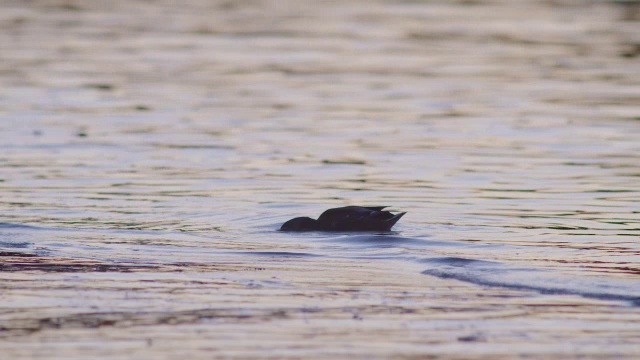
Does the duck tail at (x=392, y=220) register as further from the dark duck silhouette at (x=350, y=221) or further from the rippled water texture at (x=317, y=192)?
the rippled water texture at (x=317, y=192)

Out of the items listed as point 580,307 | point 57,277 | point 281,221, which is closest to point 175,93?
point 281,221

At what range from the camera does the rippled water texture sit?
873 centimetres

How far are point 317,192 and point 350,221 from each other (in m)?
2.90

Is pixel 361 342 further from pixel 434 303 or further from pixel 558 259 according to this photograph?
pixel 558 259

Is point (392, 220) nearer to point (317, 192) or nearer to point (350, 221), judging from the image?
point (350, 221)

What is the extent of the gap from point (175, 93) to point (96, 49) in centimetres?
767

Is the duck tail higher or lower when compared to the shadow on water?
lower

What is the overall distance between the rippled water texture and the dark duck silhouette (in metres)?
0.17

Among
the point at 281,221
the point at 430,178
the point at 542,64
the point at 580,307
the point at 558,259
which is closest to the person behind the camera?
the point at 580,307

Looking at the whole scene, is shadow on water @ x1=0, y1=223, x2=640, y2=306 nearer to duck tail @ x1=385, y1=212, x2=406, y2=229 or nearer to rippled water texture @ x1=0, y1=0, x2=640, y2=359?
rippled water texture @ x1=0, y1=0, x2=640, y2=359

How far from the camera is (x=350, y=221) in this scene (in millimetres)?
13141

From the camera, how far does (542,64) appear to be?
2956cm

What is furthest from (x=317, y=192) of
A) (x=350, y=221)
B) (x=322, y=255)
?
(x=322, y=255)

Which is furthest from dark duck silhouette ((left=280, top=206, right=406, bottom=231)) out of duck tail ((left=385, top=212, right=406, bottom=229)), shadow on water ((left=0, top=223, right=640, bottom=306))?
shadow on water ((left=0, top=223, right=640, bottom=306))
